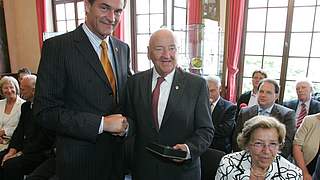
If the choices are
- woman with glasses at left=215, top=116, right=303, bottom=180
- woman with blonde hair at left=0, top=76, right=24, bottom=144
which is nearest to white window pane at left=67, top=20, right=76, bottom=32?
woman with blonde hair at left=0, top=76, right=24, bottom=144

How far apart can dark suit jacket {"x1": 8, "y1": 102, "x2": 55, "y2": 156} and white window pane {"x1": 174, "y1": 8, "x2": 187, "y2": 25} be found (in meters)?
3.40

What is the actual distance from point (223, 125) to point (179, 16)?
3069 mm

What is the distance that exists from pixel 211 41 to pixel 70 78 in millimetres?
3849

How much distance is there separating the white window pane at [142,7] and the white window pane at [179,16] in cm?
72

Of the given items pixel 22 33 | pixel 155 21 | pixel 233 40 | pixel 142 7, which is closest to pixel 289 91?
pixel 233 40

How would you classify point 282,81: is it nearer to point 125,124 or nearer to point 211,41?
point 211,41

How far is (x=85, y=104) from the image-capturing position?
124 cm

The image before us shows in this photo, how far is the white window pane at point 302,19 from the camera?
180 inches

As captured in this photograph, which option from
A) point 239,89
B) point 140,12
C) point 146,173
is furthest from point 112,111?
point 140,12

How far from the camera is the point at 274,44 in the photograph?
4871 millimetres

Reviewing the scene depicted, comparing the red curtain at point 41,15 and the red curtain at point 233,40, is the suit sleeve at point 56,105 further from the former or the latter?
Result: the red curtain at point 41,15

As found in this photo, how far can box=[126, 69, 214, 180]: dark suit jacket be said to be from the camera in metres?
Answer: 1.37

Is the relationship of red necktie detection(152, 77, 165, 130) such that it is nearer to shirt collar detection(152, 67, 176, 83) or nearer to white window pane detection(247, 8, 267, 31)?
shirt collar detection(152, 67, 176, 83)

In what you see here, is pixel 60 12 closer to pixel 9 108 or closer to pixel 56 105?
pixel 9 108
